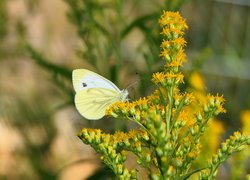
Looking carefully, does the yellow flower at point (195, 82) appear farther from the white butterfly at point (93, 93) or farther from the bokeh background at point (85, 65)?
the white butterfly at point (93, 93)

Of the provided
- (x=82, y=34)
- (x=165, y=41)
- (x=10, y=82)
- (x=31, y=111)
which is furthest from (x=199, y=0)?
(x=165, y=41)

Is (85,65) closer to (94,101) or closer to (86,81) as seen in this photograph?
(86,81)

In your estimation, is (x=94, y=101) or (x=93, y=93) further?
(x=93, y=93)

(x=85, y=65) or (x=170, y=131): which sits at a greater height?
(x=85, y=65)

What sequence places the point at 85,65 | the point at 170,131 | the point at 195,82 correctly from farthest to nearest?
1. the point at 85,65
2. the point at 195,82
3. the point at 170,131

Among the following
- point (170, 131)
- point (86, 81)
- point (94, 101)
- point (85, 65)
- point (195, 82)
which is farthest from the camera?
point (85, 65)

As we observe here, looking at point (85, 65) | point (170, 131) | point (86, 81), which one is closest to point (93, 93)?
point (86, 81)

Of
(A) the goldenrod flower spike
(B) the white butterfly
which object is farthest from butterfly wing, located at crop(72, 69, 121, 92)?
(A) the goldenrod flower spike

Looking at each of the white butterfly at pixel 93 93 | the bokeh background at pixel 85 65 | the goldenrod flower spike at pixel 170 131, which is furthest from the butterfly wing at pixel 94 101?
the goldenrod flower spike at pixel 170 131
